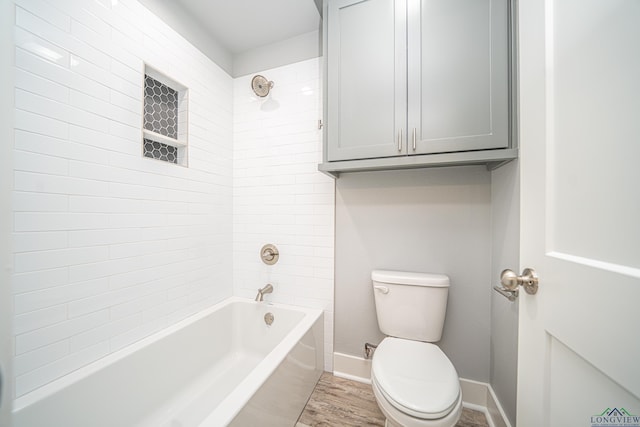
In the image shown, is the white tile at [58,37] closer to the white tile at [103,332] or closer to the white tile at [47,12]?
the white tile at [47,12]

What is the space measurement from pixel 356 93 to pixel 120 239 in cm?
146

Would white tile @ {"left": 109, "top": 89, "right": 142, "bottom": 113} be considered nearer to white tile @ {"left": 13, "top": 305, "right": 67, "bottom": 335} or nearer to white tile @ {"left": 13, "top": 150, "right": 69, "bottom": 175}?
white tile @ {"left": 13, "top": 150, "right": 69, "bottom": 175}

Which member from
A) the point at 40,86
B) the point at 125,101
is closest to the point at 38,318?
the point at 40,86

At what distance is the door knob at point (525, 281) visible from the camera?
2.02 feet

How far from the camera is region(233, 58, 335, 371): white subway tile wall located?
173 cm

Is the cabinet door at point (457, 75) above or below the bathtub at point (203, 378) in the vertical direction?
above

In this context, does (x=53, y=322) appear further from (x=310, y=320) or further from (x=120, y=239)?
(x=310, y=320)

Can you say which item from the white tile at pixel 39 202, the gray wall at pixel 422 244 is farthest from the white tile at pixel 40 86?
the gray wall at pixel 422 244

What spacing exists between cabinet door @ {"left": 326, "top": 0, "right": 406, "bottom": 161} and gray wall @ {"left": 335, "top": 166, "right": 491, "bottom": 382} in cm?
32

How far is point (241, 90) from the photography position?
195 cm

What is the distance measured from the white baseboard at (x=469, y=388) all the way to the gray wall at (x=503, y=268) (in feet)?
0.18

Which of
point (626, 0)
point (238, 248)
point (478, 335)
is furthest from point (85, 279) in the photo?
point (478, 335)

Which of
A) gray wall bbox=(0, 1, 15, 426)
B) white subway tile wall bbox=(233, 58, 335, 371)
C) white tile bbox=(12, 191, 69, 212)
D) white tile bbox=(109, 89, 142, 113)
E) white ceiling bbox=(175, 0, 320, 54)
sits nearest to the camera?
gray wall bbox=(0, 1, 15, 426)

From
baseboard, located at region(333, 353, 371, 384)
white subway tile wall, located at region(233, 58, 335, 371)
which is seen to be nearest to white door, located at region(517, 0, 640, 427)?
baseboard, located at region(333, 353, 371, 384)
